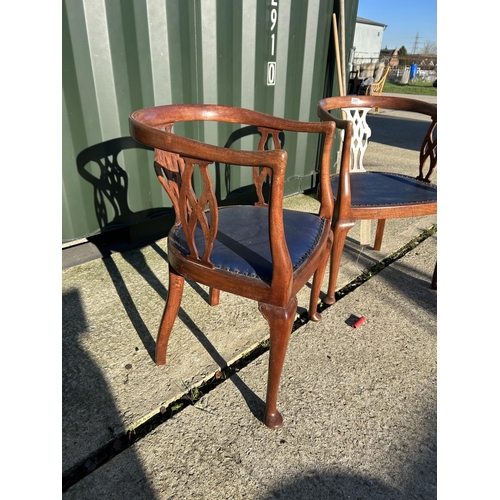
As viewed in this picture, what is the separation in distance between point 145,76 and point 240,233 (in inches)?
50.4

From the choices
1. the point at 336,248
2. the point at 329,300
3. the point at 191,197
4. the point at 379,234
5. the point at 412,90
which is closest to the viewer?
the point at 191,197

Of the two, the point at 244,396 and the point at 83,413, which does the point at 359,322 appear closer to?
the point at 244,396

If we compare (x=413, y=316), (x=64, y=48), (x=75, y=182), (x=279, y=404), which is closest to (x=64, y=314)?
(x=75, y=182)

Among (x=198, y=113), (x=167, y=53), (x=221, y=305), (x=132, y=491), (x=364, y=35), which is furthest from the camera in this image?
(x=364, y=35)

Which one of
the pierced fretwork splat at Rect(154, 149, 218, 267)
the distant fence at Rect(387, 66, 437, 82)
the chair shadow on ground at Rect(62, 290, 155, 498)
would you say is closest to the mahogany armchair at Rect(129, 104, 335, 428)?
the pierced fretwork splat at Rect(154, 149, 218, 267)

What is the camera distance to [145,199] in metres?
2.37

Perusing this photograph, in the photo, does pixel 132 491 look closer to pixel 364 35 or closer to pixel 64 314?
pixel 64 314

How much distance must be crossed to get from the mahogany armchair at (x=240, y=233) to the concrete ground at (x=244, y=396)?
14 centimetres

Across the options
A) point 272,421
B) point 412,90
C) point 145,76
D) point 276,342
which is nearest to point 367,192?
point 276,342

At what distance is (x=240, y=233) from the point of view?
1.37m

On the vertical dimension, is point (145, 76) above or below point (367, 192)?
above

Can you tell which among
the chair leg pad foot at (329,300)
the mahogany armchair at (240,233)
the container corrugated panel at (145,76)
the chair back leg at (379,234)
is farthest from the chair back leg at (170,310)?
the chair back leg at (379,234)

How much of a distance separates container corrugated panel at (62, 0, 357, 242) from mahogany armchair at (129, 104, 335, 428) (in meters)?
0.73

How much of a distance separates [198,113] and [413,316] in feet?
4.56
